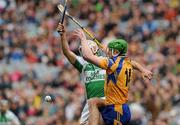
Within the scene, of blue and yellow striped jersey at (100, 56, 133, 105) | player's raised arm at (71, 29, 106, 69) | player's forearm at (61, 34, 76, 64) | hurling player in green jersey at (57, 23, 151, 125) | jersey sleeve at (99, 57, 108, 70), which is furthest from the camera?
hurling player in green jersey at (57, 23, 151, 125)

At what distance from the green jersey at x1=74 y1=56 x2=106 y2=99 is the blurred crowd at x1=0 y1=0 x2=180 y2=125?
203 inches

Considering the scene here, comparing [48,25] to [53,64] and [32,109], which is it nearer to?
[53,64]

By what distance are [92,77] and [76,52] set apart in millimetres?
10446

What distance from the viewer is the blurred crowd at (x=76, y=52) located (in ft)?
82.4

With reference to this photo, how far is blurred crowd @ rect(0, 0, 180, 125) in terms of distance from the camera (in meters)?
25.1

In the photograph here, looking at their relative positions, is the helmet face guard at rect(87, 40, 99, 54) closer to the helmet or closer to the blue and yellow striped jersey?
the helmet

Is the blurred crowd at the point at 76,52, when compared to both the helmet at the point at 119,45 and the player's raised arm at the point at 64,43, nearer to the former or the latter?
the player's raised arm at the point at 64,43

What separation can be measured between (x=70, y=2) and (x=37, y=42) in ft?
9.00

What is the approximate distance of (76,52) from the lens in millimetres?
27672

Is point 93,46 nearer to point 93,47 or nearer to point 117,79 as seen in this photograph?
point 93,47

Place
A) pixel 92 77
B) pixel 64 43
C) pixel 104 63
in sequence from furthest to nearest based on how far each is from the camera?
pixel 92 77
pixel 64 43
pixel 104 63

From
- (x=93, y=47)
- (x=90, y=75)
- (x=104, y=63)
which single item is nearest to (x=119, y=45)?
(x=104, y=63)

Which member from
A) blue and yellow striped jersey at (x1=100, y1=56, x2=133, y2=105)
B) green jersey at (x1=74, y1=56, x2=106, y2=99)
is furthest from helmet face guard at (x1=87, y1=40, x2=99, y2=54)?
blue and yellow striped jersey at (x1=100, y1=56, x2=133, y2=105)

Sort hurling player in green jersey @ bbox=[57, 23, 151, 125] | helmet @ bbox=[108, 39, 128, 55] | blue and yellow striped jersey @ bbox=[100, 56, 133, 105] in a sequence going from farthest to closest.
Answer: hurling player in green jersey @ bbox=[57, 23, 151, 125]
helmet @ bbox=[108, 39, 128, 55]
blue and yellow striped jersey @ bbox=[100, 56, 133, 105]
